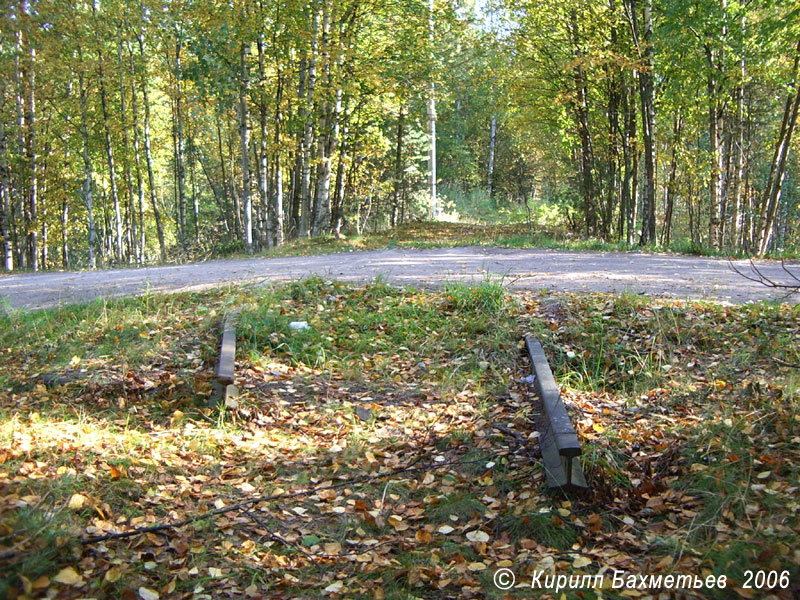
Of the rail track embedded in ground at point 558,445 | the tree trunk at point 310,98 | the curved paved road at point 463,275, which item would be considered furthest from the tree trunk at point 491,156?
the rail track embedded in ground at point 558,445

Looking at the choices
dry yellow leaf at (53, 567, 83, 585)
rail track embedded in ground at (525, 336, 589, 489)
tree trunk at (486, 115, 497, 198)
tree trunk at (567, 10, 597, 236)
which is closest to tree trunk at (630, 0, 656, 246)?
tree trunk at (567, 10, 597, 236)

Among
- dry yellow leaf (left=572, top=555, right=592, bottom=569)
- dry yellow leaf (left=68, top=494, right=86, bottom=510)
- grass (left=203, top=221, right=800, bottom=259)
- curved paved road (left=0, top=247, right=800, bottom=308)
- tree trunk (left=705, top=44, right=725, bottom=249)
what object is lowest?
dry yellow leaf (left=572, top=555, right=592, bottom=569)

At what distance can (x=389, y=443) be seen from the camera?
16.1ft

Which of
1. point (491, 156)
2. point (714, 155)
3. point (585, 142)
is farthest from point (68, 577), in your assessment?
point (491, 156)

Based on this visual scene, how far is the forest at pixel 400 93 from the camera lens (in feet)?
44.2

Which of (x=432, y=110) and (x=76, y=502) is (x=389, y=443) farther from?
(x=432, y=110)

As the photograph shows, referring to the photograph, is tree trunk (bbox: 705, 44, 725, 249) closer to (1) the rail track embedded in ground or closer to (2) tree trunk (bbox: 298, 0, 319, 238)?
(2) tree trunk (bbox: 298, 0, 319, 238)

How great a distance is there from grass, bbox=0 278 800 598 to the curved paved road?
940 mm

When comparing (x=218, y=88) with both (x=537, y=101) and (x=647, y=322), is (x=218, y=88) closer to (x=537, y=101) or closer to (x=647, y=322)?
(x=537, y=101)

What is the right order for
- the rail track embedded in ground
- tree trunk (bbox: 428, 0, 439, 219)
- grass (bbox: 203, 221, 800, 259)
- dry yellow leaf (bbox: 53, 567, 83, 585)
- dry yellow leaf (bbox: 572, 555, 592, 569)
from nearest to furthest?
dry yellow leaf (bbox: 53, 567, 83, 585) → dry yellow leaf (bbox: 572, 555, 592, 569) → the rail track embedded in ground → grass (bbox: 203, 221, 800, 259) → tree trunk (bbox: 428, 0, 439, 219)

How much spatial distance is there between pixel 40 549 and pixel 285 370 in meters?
3.31

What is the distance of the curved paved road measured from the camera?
7945 millimetres

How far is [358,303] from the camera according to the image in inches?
303

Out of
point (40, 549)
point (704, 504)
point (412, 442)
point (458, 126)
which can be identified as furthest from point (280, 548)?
point (458, 126)
